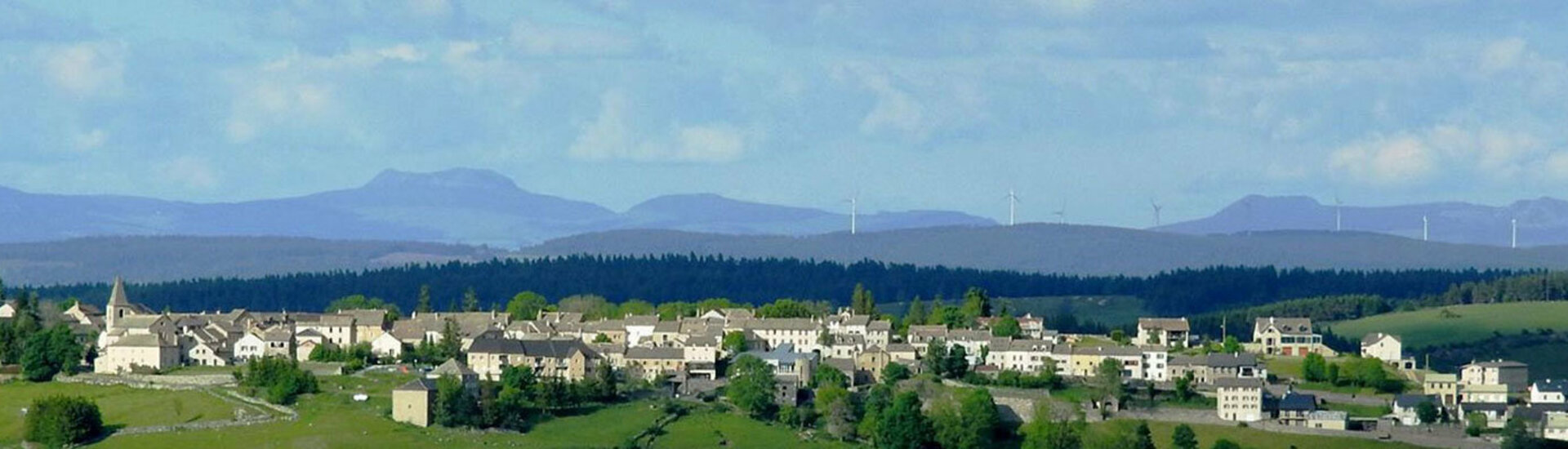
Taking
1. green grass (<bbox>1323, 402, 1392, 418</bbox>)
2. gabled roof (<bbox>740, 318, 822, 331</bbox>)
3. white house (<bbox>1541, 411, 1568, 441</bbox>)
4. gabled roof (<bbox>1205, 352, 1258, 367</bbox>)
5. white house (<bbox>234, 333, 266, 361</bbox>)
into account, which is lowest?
white house (<bbox>1541, 411, 1568, 441</bbox>)

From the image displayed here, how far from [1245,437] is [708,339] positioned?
2676 cm

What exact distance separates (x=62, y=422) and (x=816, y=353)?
1345 inches

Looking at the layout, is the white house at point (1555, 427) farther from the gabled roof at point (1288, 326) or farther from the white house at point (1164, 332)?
the gabled roof at point (1288, 326)

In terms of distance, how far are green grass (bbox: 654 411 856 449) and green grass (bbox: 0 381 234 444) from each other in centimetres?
1624

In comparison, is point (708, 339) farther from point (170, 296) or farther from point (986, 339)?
point (170, 296)

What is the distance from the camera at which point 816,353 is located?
11956 centimetres

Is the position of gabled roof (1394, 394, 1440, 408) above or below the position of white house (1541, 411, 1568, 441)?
above

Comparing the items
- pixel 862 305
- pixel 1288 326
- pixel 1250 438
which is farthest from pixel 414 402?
pixel 1288 326

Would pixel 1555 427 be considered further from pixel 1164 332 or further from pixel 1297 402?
pixel 1164 332

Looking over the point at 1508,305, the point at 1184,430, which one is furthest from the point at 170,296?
the point at 1184,430

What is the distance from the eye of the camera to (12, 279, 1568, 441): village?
10675 centimetres

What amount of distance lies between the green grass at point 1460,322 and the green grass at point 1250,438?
44.2 metres

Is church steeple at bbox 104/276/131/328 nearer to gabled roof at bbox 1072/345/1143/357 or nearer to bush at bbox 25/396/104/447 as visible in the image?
bush at bbox 25/396/104/447

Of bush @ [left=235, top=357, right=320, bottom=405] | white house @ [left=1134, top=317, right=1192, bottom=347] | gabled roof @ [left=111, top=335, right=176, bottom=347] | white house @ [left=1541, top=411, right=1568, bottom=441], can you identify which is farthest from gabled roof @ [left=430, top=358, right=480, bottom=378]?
white house @ [left=1541, top=411, right=1568, bottom=441]
